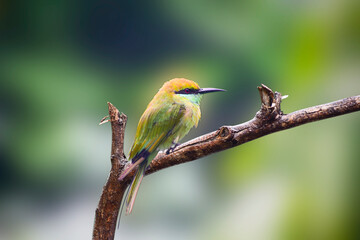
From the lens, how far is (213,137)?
6.13 ft

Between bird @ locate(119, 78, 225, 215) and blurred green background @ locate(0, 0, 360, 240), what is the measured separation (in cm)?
102

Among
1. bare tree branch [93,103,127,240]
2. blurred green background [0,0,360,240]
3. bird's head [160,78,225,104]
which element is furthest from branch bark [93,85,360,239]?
blurred green background [0,0,360,240]

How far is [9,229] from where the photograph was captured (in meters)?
3.16

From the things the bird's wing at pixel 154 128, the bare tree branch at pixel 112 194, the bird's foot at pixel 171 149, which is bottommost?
the bare tree branch at pixel 112 194

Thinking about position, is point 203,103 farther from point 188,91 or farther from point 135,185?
point 135,185

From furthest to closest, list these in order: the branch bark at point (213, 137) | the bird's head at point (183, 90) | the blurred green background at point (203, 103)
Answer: the blurred green background at point (203, 103) → the bird's head at point (183, 90) → the branch bark at point (213, 137)

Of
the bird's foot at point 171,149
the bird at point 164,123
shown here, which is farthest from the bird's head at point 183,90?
the bird's foot at point 171,149

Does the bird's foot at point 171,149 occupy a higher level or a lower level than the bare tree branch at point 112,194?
higher

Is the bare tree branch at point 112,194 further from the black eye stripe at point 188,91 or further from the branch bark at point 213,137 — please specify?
the black eye stripe at point 188,91

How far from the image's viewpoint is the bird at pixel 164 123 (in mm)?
1960

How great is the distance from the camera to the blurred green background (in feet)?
10.4

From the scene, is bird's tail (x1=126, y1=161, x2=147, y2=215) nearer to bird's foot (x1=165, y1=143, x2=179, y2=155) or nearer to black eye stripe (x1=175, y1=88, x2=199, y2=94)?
bird's foot (x1=165, y1=143, x2=179, y2=155)

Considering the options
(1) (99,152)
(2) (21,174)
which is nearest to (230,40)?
(1) (99,152)

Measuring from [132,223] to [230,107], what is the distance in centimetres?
118
